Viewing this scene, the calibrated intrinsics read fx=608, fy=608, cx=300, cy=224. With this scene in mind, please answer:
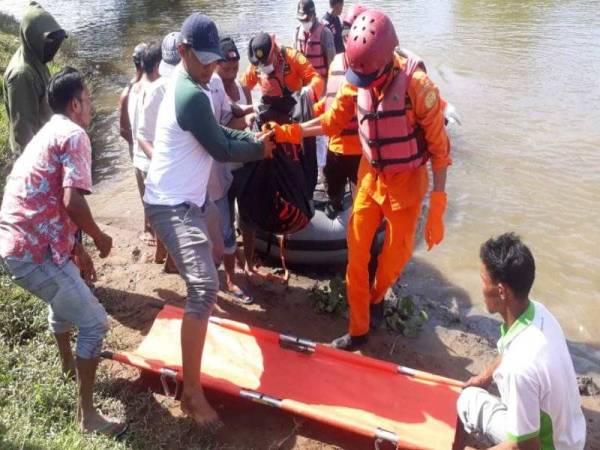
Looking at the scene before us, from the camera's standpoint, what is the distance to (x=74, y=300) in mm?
2910

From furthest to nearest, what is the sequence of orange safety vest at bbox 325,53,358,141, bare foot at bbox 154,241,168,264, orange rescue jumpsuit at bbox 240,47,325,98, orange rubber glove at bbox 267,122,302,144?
orange rescue jumpsuit at bbox 240,47,325,98, bare foot at bbox 154,241,168,264, orange safety vest at bbox 325,53,358,141, orange rubber glove at bbox 267,122,302,144

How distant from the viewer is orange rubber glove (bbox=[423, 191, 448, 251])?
11.8 feet

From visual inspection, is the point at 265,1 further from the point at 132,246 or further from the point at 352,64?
the point at 352,64

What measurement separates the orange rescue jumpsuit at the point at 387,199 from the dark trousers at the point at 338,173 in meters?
0.70

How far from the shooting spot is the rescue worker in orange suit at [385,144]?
335cm

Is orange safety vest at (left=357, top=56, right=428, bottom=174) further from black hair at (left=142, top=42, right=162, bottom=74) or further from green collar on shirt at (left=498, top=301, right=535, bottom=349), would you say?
black hair at (left=142, top=42, right=162, bottom=74)

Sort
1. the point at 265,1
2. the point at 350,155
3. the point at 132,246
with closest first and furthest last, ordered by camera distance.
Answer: the point at 350,155 → the point at 132,246 → the point at 265,1

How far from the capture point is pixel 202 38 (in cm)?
293

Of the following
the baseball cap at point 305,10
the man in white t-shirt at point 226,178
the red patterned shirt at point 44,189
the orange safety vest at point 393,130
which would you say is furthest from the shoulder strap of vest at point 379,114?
the baseball cap at point 305,10

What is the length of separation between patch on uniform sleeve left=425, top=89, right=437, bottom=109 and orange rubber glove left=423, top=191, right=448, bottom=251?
54 centimetres

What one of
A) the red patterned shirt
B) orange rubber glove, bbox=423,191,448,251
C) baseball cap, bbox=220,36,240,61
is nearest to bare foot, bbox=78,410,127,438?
the red patterned shirt

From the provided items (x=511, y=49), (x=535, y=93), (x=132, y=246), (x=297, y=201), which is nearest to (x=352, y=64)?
(x=297, y=201)

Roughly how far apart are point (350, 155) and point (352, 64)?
1191mm

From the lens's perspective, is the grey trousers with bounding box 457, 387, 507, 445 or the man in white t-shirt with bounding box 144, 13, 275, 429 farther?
the man in white t-shirt with bounding box 144, 13, 275, 429
